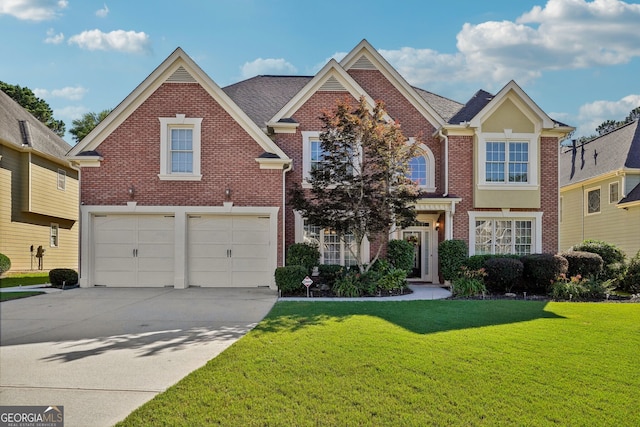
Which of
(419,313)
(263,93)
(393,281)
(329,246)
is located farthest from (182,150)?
(419,313)

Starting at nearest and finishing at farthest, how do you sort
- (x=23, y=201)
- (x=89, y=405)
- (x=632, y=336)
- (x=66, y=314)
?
1. (x=89, y=405)
2. (x=23, y=201)
3. (x=632, y=336)
4. (x=66, y=314)

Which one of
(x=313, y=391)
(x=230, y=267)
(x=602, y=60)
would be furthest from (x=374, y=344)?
(x=602, y=60)

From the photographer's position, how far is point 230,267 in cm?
1414

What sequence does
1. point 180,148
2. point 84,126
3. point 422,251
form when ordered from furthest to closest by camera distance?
point 84,126 → point 422,251 → point 180,148

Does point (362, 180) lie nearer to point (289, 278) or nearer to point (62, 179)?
point (289, 278)

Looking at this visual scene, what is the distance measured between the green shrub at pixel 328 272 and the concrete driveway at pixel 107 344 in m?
3.07

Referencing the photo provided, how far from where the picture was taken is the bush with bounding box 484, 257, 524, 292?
13.1m

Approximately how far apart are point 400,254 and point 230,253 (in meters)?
5.69

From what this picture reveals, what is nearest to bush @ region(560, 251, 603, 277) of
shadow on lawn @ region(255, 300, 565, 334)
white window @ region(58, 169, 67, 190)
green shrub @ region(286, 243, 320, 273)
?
shadow on lawn @ region(255, 300, 565, 334)

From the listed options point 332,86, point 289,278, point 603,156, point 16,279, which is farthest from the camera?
point 603,156

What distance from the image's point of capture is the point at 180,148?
1426 centimetres

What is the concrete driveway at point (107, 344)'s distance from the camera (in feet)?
14.3

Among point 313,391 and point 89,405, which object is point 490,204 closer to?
point 313,391

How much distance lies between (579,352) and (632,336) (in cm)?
192
